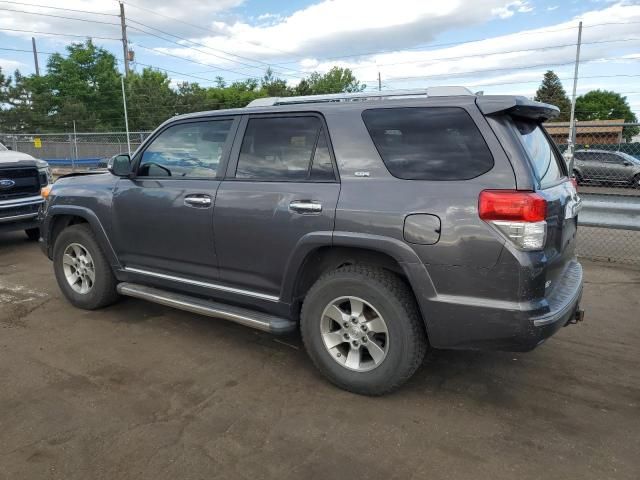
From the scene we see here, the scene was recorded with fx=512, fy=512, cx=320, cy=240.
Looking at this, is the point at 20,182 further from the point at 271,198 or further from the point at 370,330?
the point at 370,330

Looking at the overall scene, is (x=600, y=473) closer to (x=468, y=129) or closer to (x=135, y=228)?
(x=468, y=129)

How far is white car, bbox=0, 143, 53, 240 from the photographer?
304 inches

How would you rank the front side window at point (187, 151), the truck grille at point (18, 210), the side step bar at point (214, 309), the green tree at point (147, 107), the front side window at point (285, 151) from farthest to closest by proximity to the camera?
1. the green tree at point (147, 107)
2. the truck grille at point (18, 210)
3. the front side window at point (187, 151)
4. the side step bar at point (214, 309)
5. the front side window at point (285, 151)

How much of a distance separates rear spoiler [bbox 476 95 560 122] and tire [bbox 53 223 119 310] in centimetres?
362

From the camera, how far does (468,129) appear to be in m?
3.04

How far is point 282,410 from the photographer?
Answer: 321cm

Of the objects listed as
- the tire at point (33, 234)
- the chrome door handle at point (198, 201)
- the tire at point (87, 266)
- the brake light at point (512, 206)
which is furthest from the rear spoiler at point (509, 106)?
the tire at point (33, 234)

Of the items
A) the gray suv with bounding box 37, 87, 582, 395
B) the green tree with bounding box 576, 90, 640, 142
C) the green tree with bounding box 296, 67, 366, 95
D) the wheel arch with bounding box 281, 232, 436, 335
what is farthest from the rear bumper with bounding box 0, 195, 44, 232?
the green tree with bounding box 576, 90, 640, 142

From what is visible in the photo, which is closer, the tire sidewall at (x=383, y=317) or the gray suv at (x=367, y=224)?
the gray suv at (x=367, y=224)

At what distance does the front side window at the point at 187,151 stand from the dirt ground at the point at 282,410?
141 centimetres

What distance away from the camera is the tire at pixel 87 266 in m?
4.84

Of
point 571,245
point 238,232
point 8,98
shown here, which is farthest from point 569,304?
point 8,98

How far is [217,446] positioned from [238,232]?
1.52 m

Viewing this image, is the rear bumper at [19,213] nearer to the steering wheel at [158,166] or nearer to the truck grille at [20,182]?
the truck grille at [20,182]
